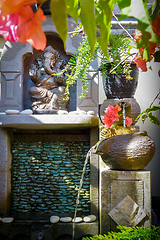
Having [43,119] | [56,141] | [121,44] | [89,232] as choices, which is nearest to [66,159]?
[56,141]

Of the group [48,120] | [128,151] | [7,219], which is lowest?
[7,219]

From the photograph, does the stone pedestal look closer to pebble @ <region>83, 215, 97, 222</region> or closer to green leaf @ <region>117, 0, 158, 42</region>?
pebble @ <region>83, 215, 97, 222</region>

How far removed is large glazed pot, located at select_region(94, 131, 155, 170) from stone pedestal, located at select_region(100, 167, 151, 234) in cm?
5

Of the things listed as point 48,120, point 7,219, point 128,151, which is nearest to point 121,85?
point 128,151

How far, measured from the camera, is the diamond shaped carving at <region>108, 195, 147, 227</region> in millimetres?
1229

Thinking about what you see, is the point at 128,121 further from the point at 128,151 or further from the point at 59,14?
the point at 59,14

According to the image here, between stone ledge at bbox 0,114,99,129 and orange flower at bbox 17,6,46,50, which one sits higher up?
orange flower at bbox 17,6,46,50

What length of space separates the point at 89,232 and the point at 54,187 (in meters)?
→ 0.49

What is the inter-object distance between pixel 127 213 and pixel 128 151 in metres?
0.33

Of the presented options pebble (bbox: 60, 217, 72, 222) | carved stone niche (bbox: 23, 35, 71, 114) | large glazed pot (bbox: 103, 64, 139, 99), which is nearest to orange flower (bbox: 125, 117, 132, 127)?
large glazed pot (bbox: 103, 64, 139, 99)

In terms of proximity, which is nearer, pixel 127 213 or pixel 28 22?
pixel 28 22

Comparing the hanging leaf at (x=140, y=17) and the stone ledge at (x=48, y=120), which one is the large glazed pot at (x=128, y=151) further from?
the hanging leaf at (x=140, y=17)

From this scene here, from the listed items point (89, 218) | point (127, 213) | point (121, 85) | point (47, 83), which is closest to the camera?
point (127, 213)

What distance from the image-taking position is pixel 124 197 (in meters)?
1.29
